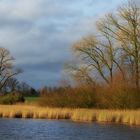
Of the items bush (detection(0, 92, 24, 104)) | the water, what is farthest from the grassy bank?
bush (detection(0, 92, 24, 104))

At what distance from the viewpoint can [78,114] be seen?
38.6 meters

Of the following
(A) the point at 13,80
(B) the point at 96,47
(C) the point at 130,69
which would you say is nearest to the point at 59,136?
(C) the point at 130,69

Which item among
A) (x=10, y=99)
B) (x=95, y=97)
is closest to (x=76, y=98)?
(x=95, y=97)

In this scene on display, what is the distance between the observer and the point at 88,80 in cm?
5378

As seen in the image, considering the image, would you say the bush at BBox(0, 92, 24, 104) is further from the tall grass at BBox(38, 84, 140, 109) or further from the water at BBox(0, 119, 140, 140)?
the water at BBox(0, 119, 140, 140)

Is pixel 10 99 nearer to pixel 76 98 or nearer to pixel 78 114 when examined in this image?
pixel 76 98

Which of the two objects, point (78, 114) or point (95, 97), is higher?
point (95, 97)

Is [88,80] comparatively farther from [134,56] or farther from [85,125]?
[85,125]

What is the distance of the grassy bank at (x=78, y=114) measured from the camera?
116ft

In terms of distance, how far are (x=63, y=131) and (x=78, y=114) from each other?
7695mm

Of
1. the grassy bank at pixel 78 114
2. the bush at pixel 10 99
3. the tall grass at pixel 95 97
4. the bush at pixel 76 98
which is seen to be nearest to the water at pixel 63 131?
the grassy bank at pixel 78 114

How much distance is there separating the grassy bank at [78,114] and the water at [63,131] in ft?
4.99

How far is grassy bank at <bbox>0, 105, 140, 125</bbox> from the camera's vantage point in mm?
35312

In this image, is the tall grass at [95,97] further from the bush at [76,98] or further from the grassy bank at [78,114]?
the grassy bank at [78,114]
